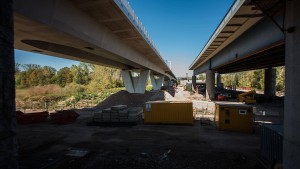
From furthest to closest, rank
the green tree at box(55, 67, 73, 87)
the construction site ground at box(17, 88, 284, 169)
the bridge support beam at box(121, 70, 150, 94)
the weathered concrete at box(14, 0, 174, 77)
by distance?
the green tree at box(55, 67, 73, 87) < the bridge support beam at box(121, 70, 150, 94) < the construction site ground at box(17, 88, 284, 169) < the weathered concrete at box(14, 0, 174, 77)

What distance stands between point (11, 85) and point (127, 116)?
15.3m

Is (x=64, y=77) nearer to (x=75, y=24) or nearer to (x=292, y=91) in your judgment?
(x=75, y=24)

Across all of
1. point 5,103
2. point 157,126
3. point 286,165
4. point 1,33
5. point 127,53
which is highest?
point 127,53

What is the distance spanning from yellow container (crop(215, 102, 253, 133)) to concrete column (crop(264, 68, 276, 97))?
32735mm

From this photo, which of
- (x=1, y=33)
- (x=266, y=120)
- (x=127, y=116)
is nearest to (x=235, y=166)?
(x=1, y=33)

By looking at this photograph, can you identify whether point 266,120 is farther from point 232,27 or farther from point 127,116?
point 127,116

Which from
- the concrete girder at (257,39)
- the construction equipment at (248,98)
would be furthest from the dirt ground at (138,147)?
the construction equipment at (248,98)

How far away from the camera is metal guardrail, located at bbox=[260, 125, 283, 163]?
8578 mm

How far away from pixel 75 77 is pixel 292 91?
105 metres

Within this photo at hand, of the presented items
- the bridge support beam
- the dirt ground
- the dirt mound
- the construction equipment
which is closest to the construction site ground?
the dirt ground

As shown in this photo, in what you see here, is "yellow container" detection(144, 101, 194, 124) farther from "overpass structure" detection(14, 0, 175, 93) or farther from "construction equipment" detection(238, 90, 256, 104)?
"construction equipment" detection(238, 90, 256, 104)

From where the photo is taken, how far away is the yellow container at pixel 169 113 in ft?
62.0

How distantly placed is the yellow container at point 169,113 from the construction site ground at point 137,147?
1.00 meters

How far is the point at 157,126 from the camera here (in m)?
18.5
